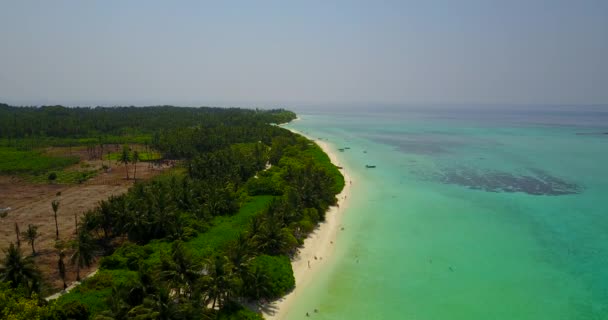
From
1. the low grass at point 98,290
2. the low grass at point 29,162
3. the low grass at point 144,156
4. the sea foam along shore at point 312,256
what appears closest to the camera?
the low grass at point 98,290

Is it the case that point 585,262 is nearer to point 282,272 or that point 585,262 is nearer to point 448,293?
point 448,293

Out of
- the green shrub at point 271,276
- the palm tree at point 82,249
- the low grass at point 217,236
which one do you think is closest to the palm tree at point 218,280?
the green shrub at point 271,276

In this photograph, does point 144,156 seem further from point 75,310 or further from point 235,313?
point 235,313

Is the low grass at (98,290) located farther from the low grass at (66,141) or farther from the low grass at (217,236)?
the low grass at (66,141)

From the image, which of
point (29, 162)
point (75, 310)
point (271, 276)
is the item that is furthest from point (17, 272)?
point (29, 162)

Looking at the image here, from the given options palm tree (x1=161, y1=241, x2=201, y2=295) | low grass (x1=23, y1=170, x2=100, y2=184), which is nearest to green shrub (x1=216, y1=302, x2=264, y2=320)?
palm tree (x1=161, y1=241, x2=201, y2=295)

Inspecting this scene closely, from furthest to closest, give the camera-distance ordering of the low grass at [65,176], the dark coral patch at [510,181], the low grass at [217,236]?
the low grass at [65,176], the dark coral patch at [510,181], the low grass at [217,236]

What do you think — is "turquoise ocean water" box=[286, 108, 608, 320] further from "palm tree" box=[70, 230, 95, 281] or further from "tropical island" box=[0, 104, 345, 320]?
"palm tree" box=[70, 230, 95, 281]

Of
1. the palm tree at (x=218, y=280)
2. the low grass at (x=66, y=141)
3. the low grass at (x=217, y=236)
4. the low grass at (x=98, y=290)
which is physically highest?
the low grass at (x=66, y=141)
